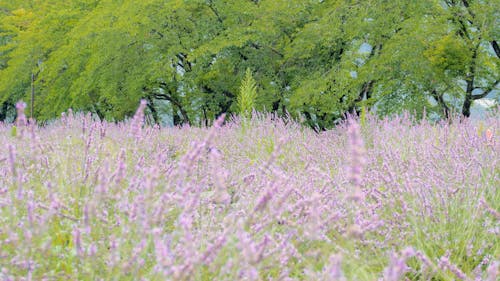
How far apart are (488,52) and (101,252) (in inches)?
586

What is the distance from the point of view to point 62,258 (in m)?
2.38

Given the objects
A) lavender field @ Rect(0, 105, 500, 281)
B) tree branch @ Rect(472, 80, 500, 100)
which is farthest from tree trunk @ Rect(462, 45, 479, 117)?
lavender field @ Rect(0, 105, 500, 281)

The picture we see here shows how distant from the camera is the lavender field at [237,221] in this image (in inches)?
63.3

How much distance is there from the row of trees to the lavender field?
362 inches

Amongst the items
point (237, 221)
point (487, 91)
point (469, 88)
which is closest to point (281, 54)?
point (469, 88)

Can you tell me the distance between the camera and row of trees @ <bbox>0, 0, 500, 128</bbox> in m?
13.2

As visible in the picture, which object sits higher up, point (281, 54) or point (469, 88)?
point (281, 54)

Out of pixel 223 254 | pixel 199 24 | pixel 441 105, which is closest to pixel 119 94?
pixel 199 24

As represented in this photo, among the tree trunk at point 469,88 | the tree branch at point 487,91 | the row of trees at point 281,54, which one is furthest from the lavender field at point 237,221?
the tree branch at point 487,91

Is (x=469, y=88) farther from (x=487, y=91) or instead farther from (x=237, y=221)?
(x=237, y=221)

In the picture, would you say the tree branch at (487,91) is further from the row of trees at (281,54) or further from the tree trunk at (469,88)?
the tree trunk at (469,88)

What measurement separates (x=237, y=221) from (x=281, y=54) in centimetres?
1432

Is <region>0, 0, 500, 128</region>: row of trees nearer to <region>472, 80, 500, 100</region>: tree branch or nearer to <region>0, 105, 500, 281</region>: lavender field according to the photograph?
<region>472, 80, 500, 100</region>: tree branch

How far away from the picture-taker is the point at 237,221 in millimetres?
1953
